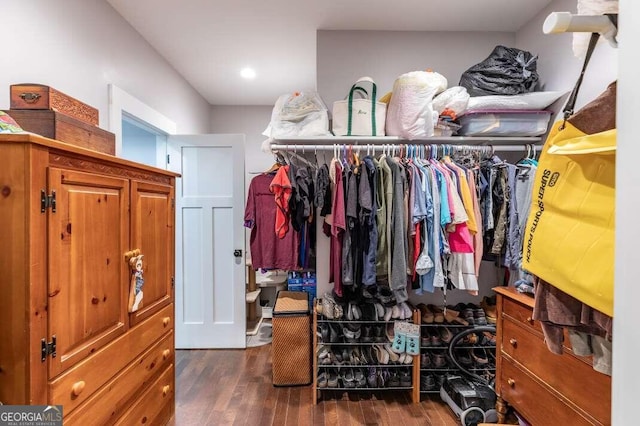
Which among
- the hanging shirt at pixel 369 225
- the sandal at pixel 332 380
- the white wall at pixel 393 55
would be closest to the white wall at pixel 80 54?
the white wall at pixel 393 55

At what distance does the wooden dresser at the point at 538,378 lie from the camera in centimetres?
114

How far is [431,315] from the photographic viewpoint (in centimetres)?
225

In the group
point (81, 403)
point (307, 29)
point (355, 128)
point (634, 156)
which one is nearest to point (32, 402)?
point (81, 403)

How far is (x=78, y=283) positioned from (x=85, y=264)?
0.24 ft

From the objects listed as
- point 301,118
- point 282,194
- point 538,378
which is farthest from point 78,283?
point 538,378

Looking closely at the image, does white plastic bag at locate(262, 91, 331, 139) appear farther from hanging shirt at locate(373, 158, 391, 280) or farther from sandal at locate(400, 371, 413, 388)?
sandal at locate(400, 371, 413, 388)

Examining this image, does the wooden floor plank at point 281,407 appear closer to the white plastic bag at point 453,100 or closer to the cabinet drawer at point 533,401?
the cabinet drawer at point 533,401

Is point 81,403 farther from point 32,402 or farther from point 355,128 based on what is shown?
point 355,128

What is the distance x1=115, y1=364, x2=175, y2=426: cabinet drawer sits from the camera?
4.80 feet

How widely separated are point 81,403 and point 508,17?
3.26m

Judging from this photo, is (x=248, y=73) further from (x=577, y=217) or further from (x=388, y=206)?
(x=577, y=217)

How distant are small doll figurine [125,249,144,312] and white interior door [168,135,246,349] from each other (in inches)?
61.1

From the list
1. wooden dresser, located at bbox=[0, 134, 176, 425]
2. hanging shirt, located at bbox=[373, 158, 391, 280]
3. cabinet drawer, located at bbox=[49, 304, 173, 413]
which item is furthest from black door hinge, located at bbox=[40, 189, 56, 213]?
hanging shirt, located at bbox=[373, 158, 391, 280]

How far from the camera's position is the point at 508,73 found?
2119mm
